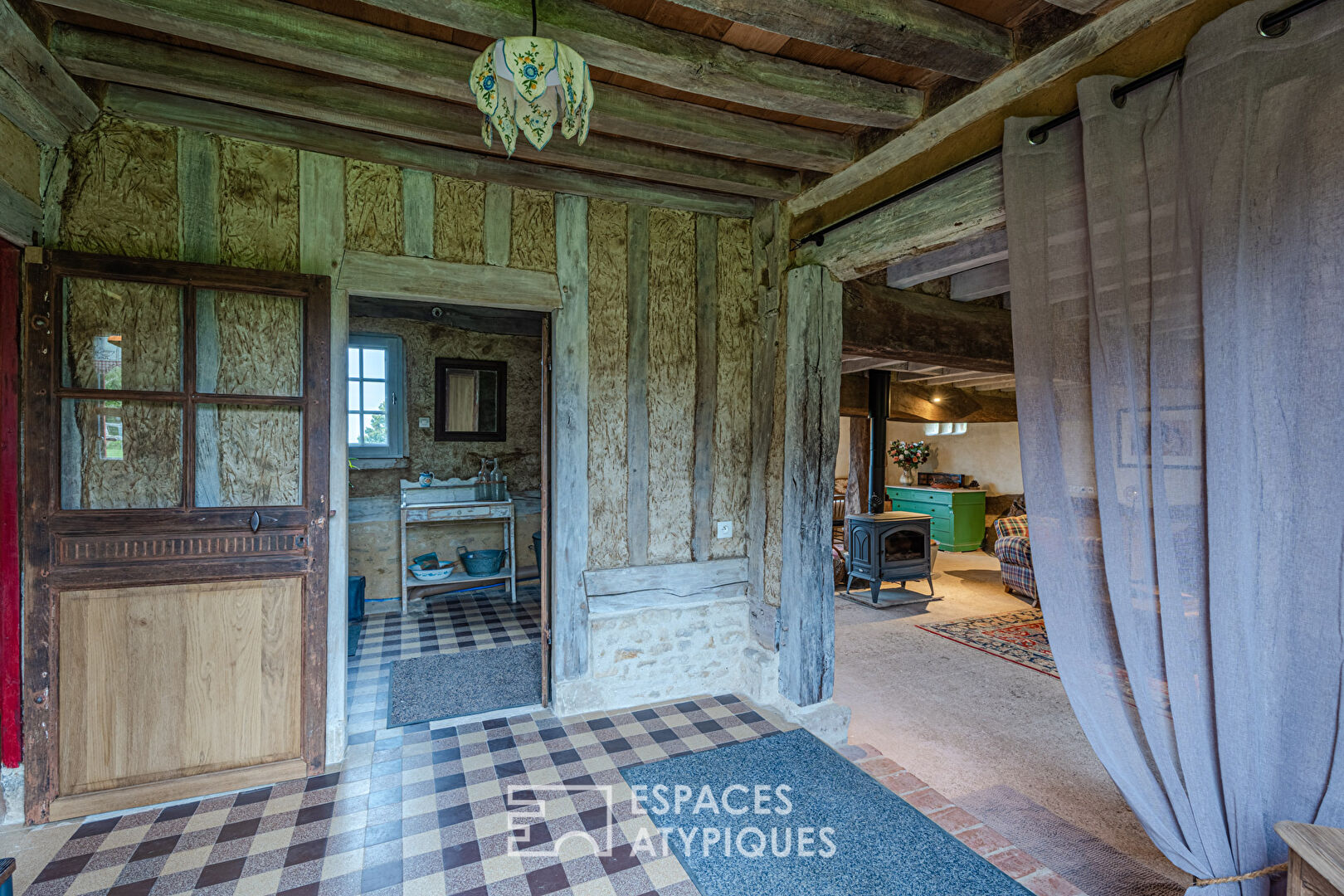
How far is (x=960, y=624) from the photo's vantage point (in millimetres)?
5371

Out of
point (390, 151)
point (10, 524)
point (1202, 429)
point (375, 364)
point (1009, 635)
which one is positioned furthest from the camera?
point (375, 364)

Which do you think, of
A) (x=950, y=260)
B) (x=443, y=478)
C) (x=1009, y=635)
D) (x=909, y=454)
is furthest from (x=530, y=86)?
(x=909, y=454)

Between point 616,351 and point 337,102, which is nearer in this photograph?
point 337,102

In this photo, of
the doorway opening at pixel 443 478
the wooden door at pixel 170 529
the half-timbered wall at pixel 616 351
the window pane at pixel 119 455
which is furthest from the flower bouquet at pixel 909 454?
the window pane at pixel 119 455

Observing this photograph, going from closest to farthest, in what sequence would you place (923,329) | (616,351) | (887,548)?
(616,351)
(923,329)
(887,548)

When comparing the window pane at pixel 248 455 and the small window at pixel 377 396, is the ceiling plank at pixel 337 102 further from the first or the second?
the small window at pixel 377 396

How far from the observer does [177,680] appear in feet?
7.64

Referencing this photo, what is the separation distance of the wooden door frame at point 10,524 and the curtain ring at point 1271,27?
12.6 feet

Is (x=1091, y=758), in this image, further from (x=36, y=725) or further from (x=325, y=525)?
(x=36, y=725)

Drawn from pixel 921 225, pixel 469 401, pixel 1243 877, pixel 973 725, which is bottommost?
pixel 973 725

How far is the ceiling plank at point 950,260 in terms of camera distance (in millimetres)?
3123

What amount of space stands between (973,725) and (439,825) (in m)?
2.92

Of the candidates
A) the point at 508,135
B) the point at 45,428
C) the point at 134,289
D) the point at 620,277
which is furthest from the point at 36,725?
the point at 620,277

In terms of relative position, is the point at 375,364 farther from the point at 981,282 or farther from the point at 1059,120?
the point at 1059,120
